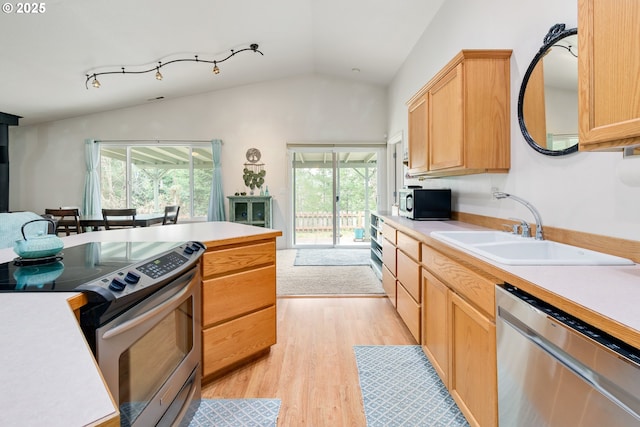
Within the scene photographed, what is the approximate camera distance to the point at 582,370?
→ 2.53 ft

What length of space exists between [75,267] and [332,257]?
14.5ft

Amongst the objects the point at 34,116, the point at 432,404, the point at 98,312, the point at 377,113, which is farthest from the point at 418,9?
the point at 34,116

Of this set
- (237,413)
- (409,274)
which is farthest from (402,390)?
(237,413)

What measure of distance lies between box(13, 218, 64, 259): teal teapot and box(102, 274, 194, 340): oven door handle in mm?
485

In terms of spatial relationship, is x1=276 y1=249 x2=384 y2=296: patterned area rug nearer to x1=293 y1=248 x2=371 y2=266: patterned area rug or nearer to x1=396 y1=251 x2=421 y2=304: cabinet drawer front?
x1=293 y1=248 x2=371 y2=266: patterned area rug

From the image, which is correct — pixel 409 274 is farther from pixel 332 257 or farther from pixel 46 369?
pixel 332 257

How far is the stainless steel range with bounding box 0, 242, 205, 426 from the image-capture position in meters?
0.94

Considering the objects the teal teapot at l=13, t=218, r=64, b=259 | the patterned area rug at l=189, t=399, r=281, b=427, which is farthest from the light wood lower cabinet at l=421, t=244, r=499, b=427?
the teal teapot at l=13, t=218, r=64, b=259

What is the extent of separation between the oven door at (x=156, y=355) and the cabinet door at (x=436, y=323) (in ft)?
4.26

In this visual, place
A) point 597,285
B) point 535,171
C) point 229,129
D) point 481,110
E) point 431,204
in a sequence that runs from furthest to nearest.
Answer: point 229,129, point 431,204, point 481,110, point 535,171, point 597,285

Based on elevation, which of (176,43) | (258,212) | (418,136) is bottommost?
(258,212)

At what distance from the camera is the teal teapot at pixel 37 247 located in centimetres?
120

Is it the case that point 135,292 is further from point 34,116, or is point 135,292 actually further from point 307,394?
point 34,116

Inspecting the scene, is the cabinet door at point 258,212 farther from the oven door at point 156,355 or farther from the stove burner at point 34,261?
the stove burner at point 34,261
